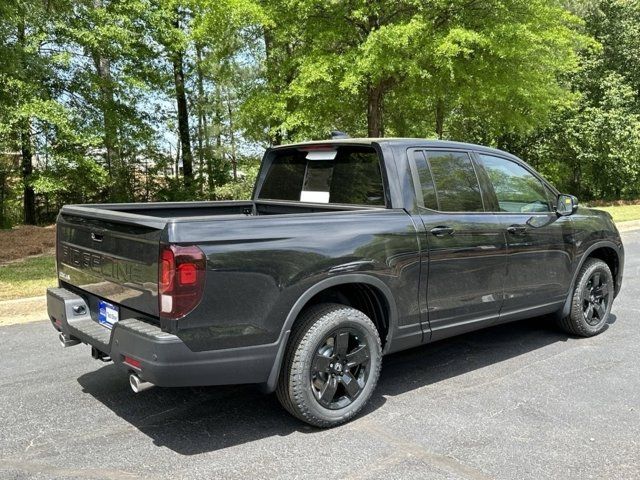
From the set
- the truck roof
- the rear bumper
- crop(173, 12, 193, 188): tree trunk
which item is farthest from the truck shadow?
crop(173, 12, 193, 188): tree trunk

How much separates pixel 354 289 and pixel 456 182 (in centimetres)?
125

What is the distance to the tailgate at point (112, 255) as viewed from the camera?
3184mm

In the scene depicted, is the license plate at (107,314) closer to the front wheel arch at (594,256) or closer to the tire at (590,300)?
the front wheel arch at (594,256)

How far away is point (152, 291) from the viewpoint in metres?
3.16

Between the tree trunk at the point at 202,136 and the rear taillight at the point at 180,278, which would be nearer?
the rear taillight at the point at 180,278

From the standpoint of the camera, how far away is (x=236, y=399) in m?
4.11

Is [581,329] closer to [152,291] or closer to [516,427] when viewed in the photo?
[516,427]

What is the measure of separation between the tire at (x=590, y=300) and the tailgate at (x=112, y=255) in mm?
3909

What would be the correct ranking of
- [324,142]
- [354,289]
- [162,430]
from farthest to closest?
[324,142]
[354,289]
[162,430]

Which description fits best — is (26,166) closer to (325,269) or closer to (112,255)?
(112,255)

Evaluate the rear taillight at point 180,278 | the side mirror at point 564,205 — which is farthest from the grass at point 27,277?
the side mirror at point 564,205

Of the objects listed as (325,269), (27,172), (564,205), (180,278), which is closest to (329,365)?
(325,269)

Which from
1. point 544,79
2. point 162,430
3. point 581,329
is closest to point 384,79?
point 544,79

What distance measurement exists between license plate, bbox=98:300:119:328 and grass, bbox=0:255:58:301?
3.56 metres
